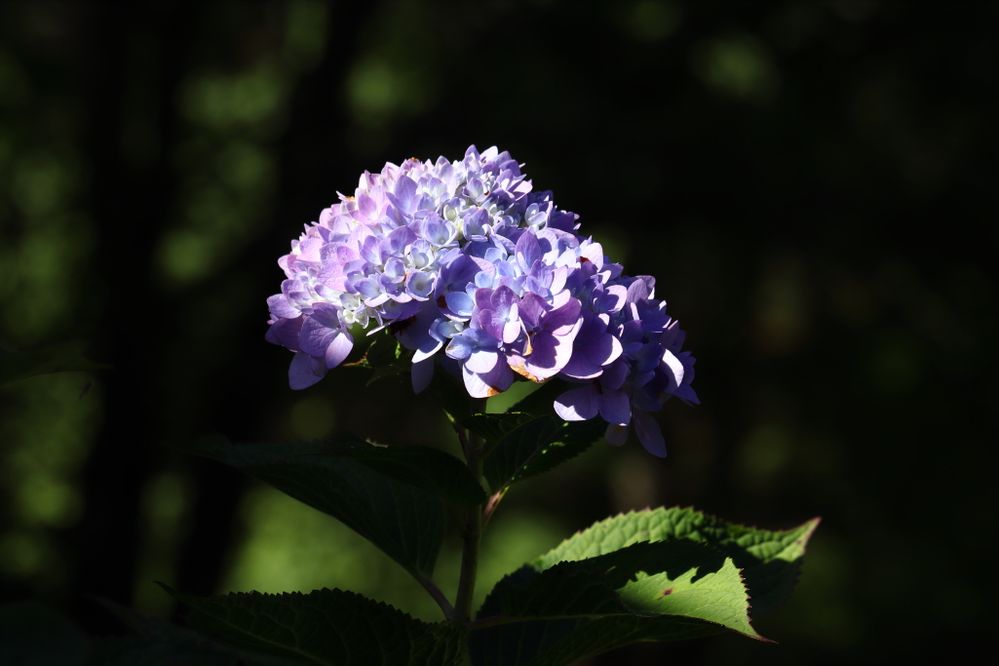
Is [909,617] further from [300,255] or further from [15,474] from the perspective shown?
[300,255]

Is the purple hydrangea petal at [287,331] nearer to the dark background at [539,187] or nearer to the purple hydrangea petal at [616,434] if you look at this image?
the purple hydrangea petal at [616,434]

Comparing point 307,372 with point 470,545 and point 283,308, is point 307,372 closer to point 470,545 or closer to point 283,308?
point 283,308

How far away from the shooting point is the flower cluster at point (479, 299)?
29.1 inches

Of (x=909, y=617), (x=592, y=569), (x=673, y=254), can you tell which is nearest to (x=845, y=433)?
(x=909, y=617)

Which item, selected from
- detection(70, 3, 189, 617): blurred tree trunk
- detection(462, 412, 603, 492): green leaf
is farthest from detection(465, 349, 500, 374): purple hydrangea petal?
detection(70, 3, 189, 617): blurred tree trunk

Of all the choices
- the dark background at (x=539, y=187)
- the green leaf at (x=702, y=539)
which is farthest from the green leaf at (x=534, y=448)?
the dark background at (x=539, y=187)

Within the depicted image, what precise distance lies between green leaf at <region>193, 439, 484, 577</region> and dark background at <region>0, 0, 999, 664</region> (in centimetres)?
308

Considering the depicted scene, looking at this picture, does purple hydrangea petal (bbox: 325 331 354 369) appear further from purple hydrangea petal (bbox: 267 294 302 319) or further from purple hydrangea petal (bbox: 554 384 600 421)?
purple hydrangea petal (bbox: 554 384 600 421)

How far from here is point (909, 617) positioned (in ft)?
24.9

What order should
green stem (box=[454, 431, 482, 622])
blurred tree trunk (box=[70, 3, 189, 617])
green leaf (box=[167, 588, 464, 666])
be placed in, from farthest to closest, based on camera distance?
blurred tree trunk (box=[70, 3, 189, 617]) < green stem (box=[454, 431, 482, 622]) < green leaf (box=[167, 588, 464, 666])

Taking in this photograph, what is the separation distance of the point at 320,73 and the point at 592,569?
4268 millimetres

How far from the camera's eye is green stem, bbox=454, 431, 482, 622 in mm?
858

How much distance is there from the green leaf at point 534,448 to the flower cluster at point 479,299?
7 cm

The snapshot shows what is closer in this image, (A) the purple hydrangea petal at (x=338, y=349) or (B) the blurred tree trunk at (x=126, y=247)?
(A) the purple hydrangea petal at (x=338, y=349)
